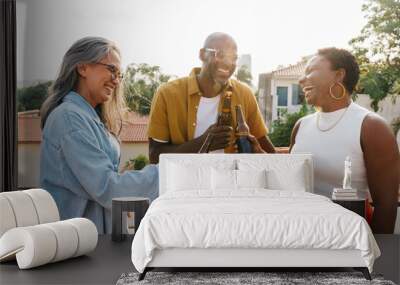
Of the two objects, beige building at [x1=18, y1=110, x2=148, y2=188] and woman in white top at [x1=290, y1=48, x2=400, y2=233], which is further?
beige building at [x1=18, y1=110, x2=148, y2=188]

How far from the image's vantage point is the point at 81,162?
7137mm

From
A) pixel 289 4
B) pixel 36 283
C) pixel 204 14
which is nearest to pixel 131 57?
pixel 204 14

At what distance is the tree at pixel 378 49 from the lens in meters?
7.26

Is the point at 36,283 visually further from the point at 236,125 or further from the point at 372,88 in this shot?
the point at 372,88

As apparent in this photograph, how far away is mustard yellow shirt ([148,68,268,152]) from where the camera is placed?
23.8 feet

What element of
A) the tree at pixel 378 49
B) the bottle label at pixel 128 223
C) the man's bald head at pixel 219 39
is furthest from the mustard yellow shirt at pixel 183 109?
the tree at pixel 378 49

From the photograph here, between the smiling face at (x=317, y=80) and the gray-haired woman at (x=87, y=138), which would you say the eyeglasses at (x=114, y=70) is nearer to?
the gray-haired woman at (x=87, y=138)

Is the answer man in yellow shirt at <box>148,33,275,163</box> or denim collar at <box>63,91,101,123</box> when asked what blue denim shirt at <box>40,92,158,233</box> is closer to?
denim collar at <box>63,91,101,123</box>

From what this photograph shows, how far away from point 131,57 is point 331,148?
2.35 meters

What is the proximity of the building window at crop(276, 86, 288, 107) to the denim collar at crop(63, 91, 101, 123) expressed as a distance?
76.7 inches

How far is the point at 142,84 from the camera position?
734cm

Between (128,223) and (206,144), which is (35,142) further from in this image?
(206,144)

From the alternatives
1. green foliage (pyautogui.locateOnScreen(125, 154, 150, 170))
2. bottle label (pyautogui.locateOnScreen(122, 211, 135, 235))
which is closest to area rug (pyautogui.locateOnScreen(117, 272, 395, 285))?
A: bottle label (pyautogui.locateOnScreen(122, 211, 135, 235))

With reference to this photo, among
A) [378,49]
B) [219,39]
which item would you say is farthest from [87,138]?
[378,49]
